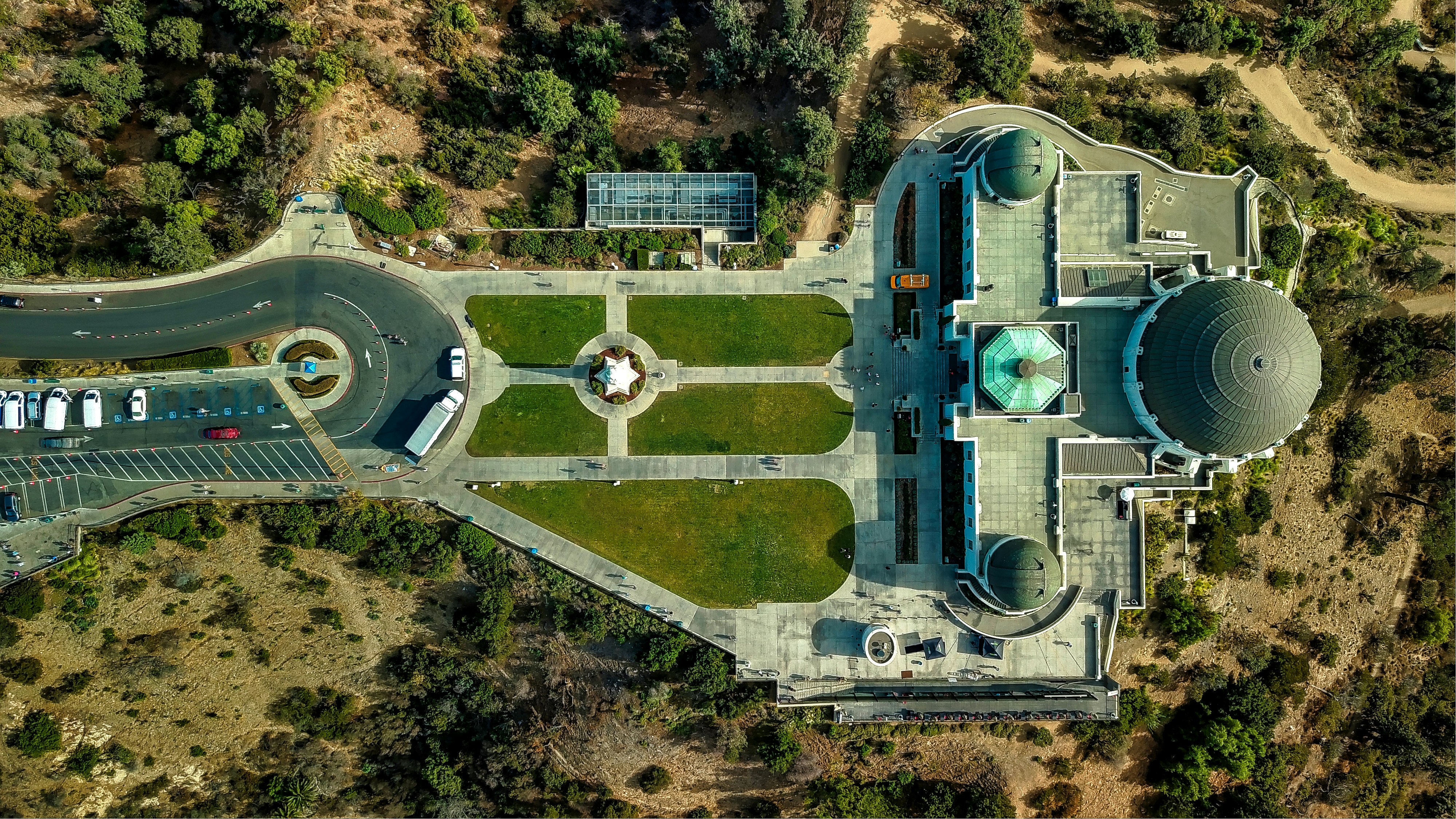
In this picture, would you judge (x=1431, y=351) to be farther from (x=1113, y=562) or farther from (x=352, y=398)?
(x=352, y=398)

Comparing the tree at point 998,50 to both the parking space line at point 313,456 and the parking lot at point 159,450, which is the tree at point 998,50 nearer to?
the parking space line at point 313,456

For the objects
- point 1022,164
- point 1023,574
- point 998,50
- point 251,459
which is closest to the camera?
point 1023,574

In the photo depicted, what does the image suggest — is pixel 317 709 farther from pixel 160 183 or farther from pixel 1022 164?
pixel 1022 164

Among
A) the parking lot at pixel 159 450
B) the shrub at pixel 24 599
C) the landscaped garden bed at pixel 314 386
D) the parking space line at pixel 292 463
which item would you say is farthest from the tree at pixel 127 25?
the shrub at pixel 24 599

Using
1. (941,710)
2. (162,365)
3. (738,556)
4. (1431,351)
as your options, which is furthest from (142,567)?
(1431,351)

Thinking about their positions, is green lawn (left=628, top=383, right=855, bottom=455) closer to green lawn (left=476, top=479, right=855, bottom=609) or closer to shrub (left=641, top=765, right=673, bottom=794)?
green lawn (left=476, top=479, right=855, bottom=609)

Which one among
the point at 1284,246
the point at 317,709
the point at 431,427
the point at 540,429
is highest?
the point at 1284,246

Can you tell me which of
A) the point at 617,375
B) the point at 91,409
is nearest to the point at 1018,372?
the point at 617,375
